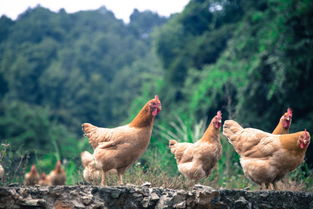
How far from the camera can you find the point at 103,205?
5926 millimetres

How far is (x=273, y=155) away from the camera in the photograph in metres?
Answer: 7.41

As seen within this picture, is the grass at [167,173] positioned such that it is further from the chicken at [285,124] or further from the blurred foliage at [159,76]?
the chicken at [285,124]

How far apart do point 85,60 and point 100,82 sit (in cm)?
322

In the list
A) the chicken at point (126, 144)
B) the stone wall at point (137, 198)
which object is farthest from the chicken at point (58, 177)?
the stone wall at point (137, 198)

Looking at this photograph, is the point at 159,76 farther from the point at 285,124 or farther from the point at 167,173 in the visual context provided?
the point at 285,124

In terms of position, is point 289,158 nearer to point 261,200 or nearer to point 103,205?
point 261,200

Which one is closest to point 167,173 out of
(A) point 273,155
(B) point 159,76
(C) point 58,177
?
(A) point 273,155

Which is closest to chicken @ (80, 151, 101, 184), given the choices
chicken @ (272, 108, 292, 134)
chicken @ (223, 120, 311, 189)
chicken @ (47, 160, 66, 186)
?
chicken @ (223, 120, 311, 189)

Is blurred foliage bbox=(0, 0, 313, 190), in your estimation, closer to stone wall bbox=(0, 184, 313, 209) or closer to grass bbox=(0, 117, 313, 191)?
grass bbox=(0, 117, 313, 191)

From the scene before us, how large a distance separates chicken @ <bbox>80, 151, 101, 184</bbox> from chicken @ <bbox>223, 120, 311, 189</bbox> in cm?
267

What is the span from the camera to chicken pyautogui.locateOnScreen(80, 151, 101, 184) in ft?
28.7

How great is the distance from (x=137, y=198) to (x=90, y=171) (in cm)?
310

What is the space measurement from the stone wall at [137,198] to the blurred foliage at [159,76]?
1.62 meters

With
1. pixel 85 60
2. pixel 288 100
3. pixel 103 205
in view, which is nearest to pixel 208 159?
pixel 103 205
